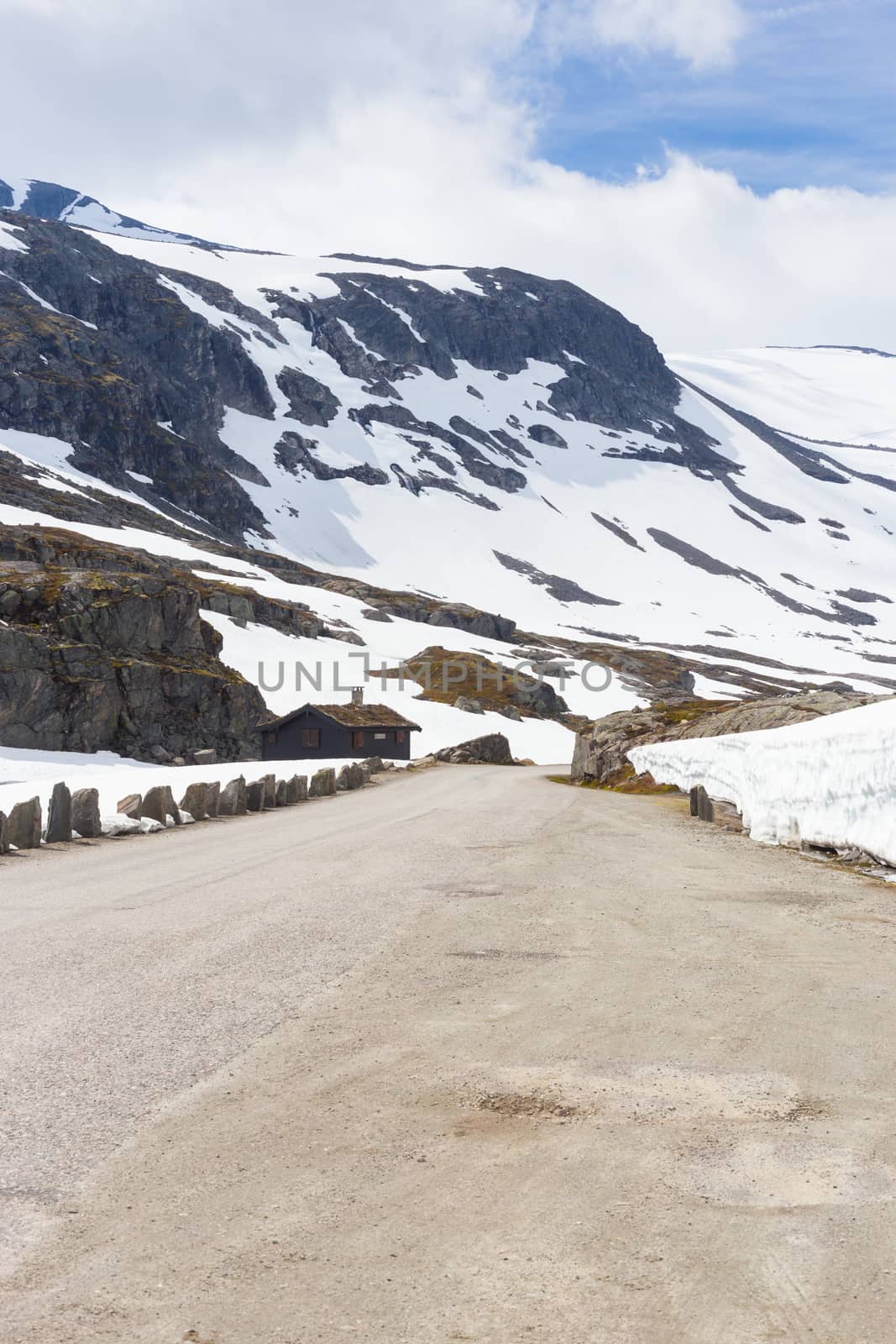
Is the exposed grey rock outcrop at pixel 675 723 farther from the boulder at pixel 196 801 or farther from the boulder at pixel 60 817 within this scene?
the boulder at pixel 60 817

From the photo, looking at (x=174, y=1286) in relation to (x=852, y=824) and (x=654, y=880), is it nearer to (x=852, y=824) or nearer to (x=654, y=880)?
(x=654, y=880)

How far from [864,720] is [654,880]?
432 cm

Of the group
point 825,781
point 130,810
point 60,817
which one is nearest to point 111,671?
point 130,810

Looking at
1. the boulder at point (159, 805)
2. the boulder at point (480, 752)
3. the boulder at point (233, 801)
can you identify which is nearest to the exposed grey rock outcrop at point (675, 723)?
the boulder at point (233, 801)

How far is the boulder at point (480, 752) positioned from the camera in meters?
80.9

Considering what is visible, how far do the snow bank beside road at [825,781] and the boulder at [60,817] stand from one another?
44.3 feet

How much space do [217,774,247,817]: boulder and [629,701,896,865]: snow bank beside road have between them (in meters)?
13.3

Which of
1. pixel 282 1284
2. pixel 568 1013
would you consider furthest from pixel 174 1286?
pixel 568 1013

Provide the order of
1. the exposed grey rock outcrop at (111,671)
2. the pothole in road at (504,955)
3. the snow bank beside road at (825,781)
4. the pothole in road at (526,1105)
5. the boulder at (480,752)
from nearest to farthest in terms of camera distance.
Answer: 1. the pothole in road at (526,1105)
2. the pothole in road at (504,955)
3. the snow bank beside road at (825,781)
4. the exposed grey rock outcrop at (111,671)
5. the boulder at (480,752)

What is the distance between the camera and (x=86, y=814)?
790 inches

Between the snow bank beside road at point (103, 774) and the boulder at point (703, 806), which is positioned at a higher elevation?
the boulder at point (703, 806)

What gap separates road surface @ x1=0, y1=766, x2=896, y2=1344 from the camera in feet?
11.7

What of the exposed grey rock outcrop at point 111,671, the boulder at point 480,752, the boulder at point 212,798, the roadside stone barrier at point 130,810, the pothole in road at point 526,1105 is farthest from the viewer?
the boulder at point 480,752

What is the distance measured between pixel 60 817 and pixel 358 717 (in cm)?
6337
